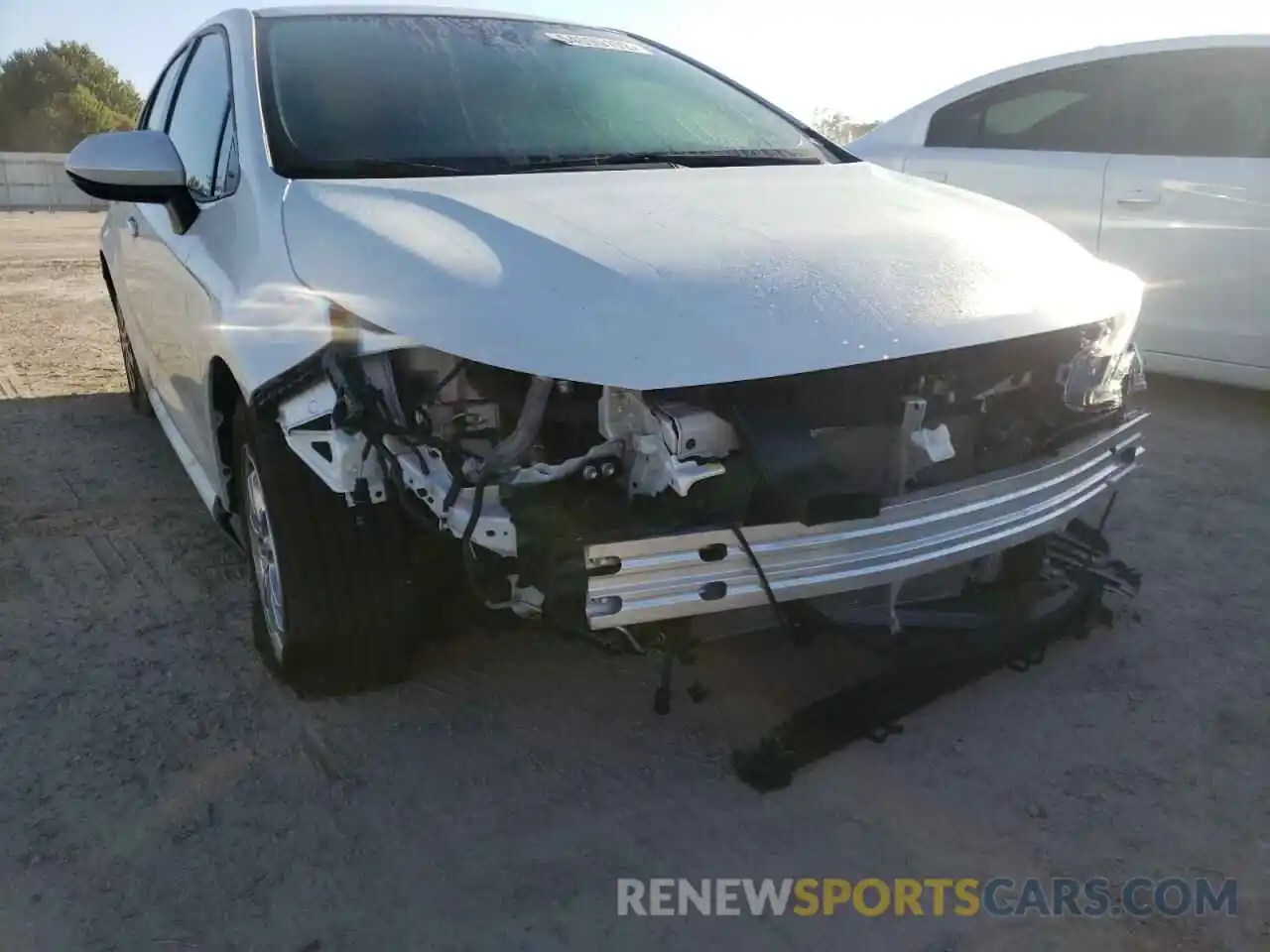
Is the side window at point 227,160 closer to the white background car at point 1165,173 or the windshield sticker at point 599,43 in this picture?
the windshield sticker at point 599,43

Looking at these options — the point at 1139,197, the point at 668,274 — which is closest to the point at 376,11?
the point at 668,274

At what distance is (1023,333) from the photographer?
7.19 feet

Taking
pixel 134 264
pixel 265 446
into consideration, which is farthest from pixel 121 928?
pixel 134 264

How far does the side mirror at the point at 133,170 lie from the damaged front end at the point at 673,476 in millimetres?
916

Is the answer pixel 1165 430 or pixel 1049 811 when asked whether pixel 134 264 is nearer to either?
pixel 1049 811

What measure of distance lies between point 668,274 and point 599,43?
1.94m

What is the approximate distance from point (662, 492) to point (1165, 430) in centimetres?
370

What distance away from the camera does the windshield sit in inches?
107

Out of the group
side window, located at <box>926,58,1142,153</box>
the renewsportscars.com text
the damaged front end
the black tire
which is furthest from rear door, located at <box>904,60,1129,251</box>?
the black tire

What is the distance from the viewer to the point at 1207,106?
16.0 feet

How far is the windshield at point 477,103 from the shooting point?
272 cm

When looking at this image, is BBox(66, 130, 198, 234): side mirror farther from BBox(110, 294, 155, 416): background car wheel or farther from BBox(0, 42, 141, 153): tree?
BBox(0, 42, 141, 153): tree

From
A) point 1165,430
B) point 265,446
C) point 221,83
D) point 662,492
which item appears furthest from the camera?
point 1165,430

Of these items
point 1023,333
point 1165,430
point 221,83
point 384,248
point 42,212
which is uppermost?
point 221,83
